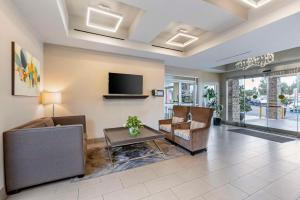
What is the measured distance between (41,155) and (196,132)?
9.68ft

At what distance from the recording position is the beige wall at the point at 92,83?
3.98 meters

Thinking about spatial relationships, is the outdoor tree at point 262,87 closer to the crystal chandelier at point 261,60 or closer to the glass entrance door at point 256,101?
the glass entrance door at point 256,101

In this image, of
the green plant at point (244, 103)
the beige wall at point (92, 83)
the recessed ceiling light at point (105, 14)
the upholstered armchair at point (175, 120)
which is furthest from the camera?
the green plant at point (244, 103)

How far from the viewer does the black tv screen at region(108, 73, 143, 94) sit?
4559 mm

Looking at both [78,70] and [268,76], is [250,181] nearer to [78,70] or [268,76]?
[78,70]

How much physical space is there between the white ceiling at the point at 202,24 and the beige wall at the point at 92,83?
0.33 meters

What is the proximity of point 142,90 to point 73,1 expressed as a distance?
2.98 metres

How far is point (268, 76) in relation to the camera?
20.1 feet

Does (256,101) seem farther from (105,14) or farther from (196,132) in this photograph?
(105,14)

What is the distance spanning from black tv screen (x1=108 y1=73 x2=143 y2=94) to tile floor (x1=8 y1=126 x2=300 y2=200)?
8.41 ft

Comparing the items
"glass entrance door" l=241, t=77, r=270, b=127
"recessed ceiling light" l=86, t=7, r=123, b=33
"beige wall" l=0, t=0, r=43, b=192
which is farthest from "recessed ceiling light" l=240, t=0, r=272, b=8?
"glass entrance door" l=241, t=77, r=270, b=127

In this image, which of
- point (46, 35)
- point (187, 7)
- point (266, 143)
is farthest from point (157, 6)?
point (266, 143)

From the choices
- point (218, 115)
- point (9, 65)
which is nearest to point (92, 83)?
point (9, 65)

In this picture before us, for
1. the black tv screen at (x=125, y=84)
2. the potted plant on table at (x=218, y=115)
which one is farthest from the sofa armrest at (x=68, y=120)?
the potted plant on table at (x=218, y=115)
